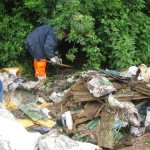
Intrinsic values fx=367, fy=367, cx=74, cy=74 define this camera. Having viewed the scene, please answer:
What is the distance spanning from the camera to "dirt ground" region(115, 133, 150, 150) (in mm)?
5307

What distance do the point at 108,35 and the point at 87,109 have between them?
213 centimetres

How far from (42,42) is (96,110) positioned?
2.31 metres

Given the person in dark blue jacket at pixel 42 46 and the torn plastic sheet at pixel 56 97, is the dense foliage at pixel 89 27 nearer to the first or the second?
the person in dark blue jacket at pixel 42 46

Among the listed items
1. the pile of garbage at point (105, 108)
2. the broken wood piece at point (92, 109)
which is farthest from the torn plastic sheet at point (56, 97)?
the broken wood piece at point (92, 109)

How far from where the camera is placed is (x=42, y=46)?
729 centimetres

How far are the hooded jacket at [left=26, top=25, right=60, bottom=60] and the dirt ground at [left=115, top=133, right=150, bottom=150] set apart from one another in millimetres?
2583

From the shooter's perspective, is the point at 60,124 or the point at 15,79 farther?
the point at 15,79

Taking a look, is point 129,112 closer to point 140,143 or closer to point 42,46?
point 140,143

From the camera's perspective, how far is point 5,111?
495cm

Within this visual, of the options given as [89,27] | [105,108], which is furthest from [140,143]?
[89,27]

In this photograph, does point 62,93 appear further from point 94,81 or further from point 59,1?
point 59,1

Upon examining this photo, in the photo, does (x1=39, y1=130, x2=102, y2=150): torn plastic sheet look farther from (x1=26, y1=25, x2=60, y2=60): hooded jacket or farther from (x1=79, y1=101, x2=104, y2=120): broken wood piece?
(x1=26, y1=25, x2=60, y2=60): hooded jacket

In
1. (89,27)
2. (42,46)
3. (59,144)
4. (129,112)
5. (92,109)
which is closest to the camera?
(59,144)

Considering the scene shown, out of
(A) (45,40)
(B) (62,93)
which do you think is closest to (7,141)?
(B) (62,93)
